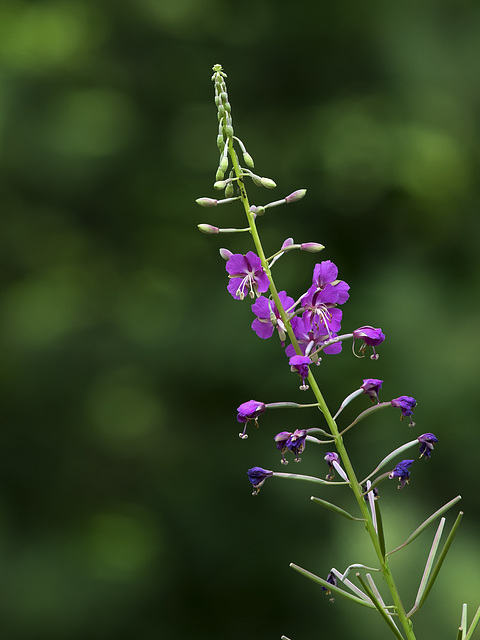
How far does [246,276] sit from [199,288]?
15.9ft

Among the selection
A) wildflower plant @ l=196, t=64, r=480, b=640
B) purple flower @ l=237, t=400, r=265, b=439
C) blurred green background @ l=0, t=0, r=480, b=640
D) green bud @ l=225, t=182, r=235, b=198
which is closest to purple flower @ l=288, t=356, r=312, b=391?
wildflower plant @ l=196, t=64, r=480, b=640

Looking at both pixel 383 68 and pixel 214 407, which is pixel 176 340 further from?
pixel 383 68

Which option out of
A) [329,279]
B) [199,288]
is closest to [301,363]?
[329,279]

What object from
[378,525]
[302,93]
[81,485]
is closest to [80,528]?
[81,485]

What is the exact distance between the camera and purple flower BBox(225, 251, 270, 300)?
1213mm

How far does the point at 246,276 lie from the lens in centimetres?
129

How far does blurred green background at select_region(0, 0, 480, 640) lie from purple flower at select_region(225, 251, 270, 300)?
14.1 ft

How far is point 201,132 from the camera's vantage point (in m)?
6.46

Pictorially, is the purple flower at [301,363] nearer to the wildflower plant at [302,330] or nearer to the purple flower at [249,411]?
the wildflower plant at [302,330]

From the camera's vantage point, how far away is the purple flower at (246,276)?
3.98ft

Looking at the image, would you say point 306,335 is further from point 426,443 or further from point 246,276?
point 426,443

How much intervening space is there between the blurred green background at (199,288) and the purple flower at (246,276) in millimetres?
4288

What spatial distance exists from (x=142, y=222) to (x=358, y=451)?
2.70 metres

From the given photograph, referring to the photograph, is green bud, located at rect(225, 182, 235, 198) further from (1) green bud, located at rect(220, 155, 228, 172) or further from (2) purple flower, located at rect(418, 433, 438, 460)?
(2) purple flower, located at rect(418, 433, 438, 460)
